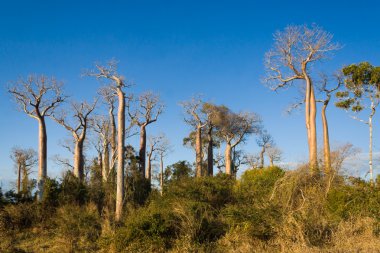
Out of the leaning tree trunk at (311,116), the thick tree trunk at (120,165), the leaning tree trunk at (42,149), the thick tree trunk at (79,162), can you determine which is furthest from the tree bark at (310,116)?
the thick tree trunk at (79,162)

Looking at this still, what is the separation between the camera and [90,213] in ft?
43.7

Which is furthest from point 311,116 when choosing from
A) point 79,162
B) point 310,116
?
point 79,162

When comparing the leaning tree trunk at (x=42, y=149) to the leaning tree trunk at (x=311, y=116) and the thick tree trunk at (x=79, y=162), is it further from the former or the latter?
the leaning tree trunk at (x=311, y=116)

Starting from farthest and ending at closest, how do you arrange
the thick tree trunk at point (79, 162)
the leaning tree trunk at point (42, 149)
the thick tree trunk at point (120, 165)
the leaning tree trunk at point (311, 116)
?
the thick tree trunk at point (79, 162)
the leaning tree trunk at point (311, 116)
the leaning tree trunk at point (42, 149)
the thick tree trunk at point (120, 165)

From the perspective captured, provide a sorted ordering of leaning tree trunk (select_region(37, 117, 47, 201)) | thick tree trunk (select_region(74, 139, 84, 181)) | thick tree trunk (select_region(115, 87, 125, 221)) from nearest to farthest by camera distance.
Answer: thick tree trunk (select_region(115, 87, 125, 221)) < leaning tree trunk (select_region(37, 117, 47, 201)) < thick tree trunk (select_region(74, 139, 84, 181))

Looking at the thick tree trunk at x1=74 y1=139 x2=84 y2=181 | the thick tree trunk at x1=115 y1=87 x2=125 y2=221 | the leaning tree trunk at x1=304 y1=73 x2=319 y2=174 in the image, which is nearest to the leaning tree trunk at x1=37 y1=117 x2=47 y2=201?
the thick tree trunk at x1=74 y1=139 x2=84 y2=181

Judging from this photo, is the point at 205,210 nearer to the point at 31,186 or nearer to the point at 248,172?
the point at 248,172

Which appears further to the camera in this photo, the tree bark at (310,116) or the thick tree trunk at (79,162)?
the thick tree trunk at (79,162)

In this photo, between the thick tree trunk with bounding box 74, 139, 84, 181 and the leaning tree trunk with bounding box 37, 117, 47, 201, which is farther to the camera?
the thick tree trunk with bounding box 74, 139, 84, 181

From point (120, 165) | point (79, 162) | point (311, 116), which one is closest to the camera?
point (120, 165)

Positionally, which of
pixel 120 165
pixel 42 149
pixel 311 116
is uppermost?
pixel 311 116

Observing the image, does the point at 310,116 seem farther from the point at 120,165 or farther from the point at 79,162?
the point at 79,162

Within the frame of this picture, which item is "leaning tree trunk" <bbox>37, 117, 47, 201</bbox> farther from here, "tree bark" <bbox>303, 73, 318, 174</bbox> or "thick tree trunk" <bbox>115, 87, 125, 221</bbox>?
"tree bark" <bbox>303, 73, 318, 174</bbox>

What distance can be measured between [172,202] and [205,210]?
1743mm
